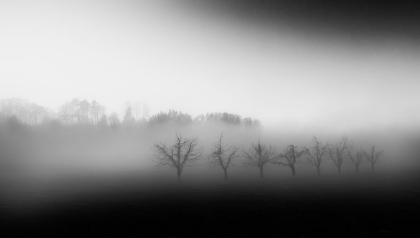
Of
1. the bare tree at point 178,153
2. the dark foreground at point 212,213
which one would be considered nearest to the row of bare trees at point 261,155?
the bare tree at point 178,153

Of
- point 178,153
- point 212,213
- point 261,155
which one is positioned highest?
point 178,153

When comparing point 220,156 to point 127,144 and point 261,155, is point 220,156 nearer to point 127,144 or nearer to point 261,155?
point 261,155

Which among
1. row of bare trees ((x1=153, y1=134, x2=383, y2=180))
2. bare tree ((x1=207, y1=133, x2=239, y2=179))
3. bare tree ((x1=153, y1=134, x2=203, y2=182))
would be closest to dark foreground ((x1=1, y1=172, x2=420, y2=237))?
bare tree ((x1=153, y1=134, x2=203, y2=182))

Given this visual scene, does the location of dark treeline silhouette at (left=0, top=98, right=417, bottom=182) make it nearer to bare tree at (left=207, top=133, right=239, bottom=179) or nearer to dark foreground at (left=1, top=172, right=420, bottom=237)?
bare tree at (left=207, top=133, right=239, bottom=179)

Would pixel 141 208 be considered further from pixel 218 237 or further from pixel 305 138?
pixel 305 138

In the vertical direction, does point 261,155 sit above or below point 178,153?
below

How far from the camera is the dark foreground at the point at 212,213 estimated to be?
20.9 m

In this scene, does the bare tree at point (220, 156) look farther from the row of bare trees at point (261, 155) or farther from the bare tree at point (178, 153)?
the bare tree at point (178, 153)

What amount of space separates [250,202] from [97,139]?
104 metres

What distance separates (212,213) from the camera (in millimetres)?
27109

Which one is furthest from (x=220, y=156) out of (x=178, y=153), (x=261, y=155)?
(x=178, y=153)

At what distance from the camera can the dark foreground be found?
20938mm

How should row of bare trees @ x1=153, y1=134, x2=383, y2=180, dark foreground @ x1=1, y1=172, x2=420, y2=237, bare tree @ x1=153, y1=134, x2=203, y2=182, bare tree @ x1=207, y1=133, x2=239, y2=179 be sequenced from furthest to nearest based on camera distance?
bare tree @ x1=207, y1=133, x2=239, y2=179 → row of bare trees @ x1=153, y1=134, x2=383, y2=180 → bare tree @ x1=153, y1=134, x2=203, y2=182 → dark foreground @ x1=1, y1=172, x2=420, y2=237

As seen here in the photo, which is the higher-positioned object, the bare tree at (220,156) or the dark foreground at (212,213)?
the bare tree at (220,156)
